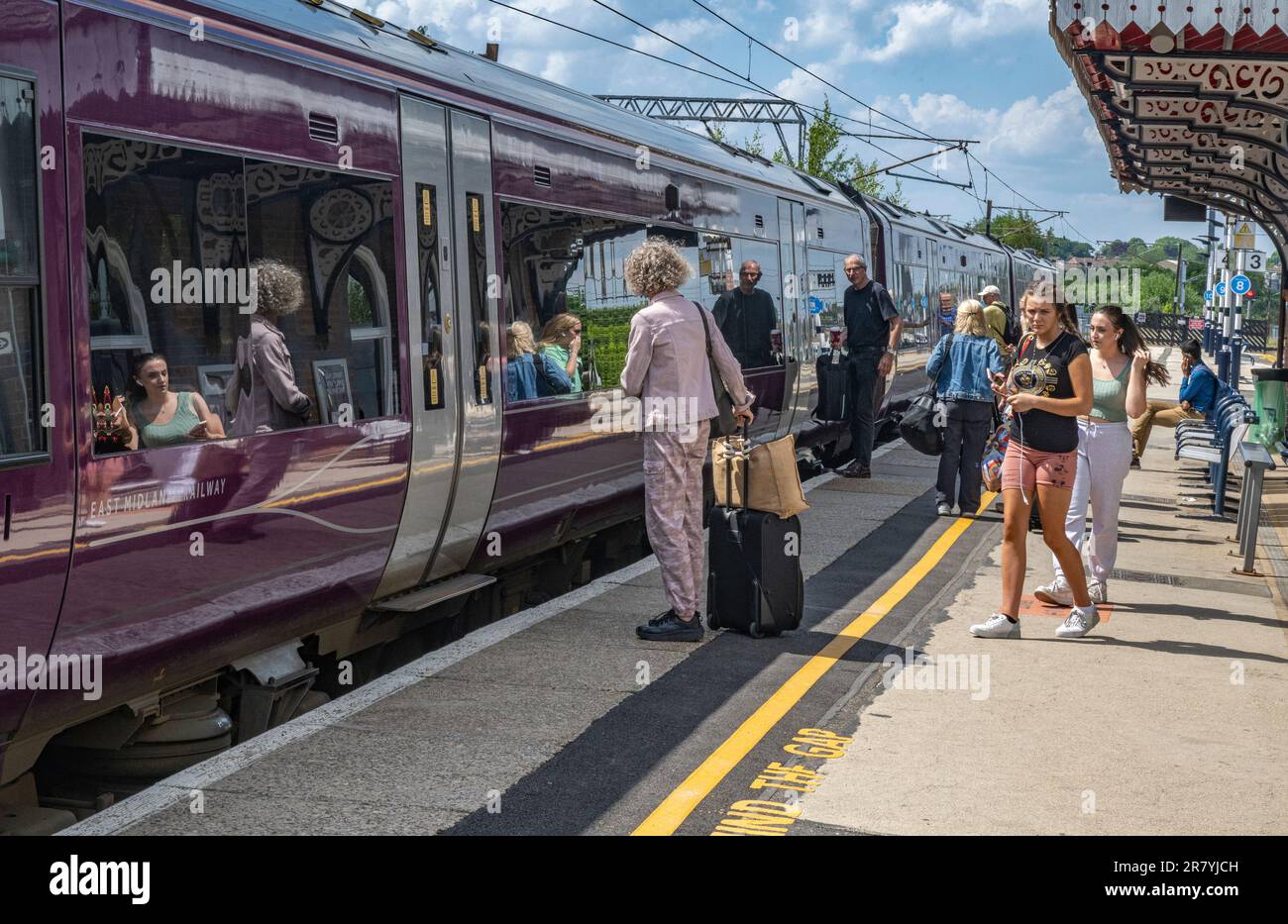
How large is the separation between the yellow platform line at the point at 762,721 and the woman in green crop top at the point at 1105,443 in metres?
0.93

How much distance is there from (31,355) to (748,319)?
8.16 meters

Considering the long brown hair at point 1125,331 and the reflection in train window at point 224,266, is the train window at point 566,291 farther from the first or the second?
the long brown hair at point 1125,331

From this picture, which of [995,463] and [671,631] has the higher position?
[995,463]

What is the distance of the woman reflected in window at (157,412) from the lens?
15.3 ft

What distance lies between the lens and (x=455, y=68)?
282 inches

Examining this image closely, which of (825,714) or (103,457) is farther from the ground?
(103,457)

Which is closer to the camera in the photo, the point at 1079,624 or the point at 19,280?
the point at 19,280

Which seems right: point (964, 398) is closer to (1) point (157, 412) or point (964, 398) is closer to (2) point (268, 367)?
(2) point (268, 367)

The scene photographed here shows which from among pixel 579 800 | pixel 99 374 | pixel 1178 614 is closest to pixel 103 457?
pixel 99 374

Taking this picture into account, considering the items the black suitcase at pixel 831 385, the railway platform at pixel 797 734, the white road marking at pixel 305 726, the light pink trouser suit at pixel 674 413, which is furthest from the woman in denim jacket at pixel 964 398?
the light pink trouser suit at pixel 674 413

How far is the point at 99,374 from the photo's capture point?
454cm

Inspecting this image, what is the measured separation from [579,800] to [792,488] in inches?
103

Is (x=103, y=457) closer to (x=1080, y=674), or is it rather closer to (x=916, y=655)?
(x=916, y=655)

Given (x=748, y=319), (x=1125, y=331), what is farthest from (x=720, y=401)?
(x=748, y=319)
